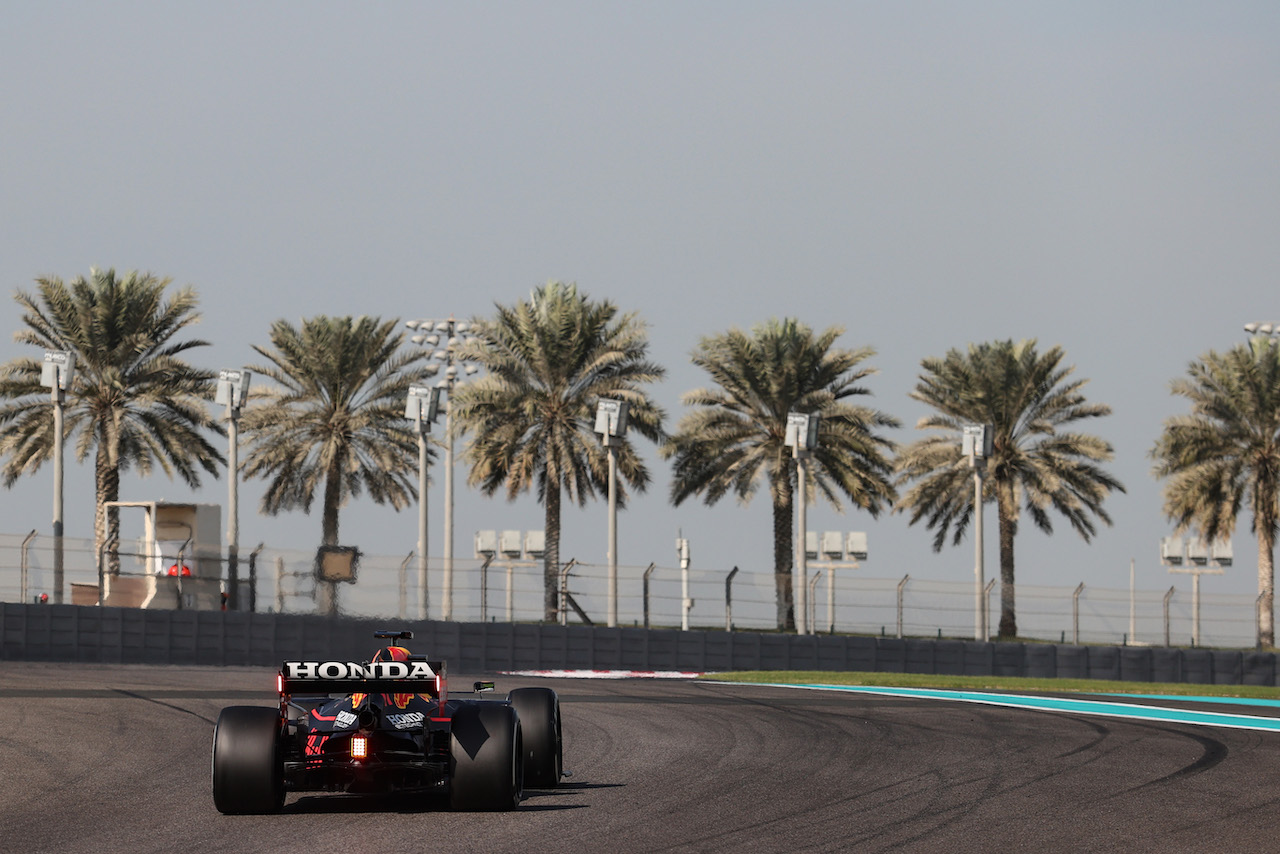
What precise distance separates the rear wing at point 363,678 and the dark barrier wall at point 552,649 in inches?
785

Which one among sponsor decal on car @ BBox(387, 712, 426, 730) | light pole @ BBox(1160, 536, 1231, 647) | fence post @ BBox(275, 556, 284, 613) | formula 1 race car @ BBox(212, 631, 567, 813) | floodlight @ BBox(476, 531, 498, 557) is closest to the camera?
formula 1 race car @ BBox(212, 631, 567, 813)

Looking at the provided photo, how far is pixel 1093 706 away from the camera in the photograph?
77.3 ft

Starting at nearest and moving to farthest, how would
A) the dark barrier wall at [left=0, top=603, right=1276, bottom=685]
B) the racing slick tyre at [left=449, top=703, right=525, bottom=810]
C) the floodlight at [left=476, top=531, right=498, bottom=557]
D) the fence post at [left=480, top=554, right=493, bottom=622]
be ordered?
the racing slick tyre at [left=449, top=703, right=525, bottom=810] < the dark barrier wall at [left=0, top=603, right=1276, bottom=685] < the fence post at [left=480, top=554, right=493, bottom=622] < the floodlight at [left=476, top=531, right=498, bottom=557]

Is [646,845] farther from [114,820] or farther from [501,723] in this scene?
[114,820]

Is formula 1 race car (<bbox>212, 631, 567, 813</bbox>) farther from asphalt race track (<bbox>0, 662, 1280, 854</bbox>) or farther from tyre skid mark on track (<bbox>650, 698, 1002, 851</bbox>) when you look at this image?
tyre skid mark on track (<bbox>650, 698, 1002, 851</bbox>)

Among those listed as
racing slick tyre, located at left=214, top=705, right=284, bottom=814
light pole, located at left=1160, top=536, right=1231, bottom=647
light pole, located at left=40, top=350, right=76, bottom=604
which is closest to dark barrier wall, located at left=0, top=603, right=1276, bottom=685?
light pole, located at left=40, top=350, right=76, bottom=604

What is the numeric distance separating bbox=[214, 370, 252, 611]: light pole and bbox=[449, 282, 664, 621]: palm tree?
8110 mm

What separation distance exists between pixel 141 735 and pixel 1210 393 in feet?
126

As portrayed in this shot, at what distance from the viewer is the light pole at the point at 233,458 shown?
32.8 meters

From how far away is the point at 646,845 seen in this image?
30.7 feet

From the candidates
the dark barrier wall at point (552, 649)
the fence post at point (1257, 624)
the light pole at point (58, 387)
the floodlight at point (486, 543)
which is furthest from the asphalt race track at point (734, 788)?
the floodlight at point (486, 543)

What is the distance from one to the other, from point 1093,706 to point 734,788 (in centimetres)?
1287

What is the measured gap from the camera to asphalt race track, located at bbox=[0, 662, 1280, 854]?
380 inches

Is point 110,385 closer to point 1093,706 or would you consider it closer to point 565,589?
point 565,589
